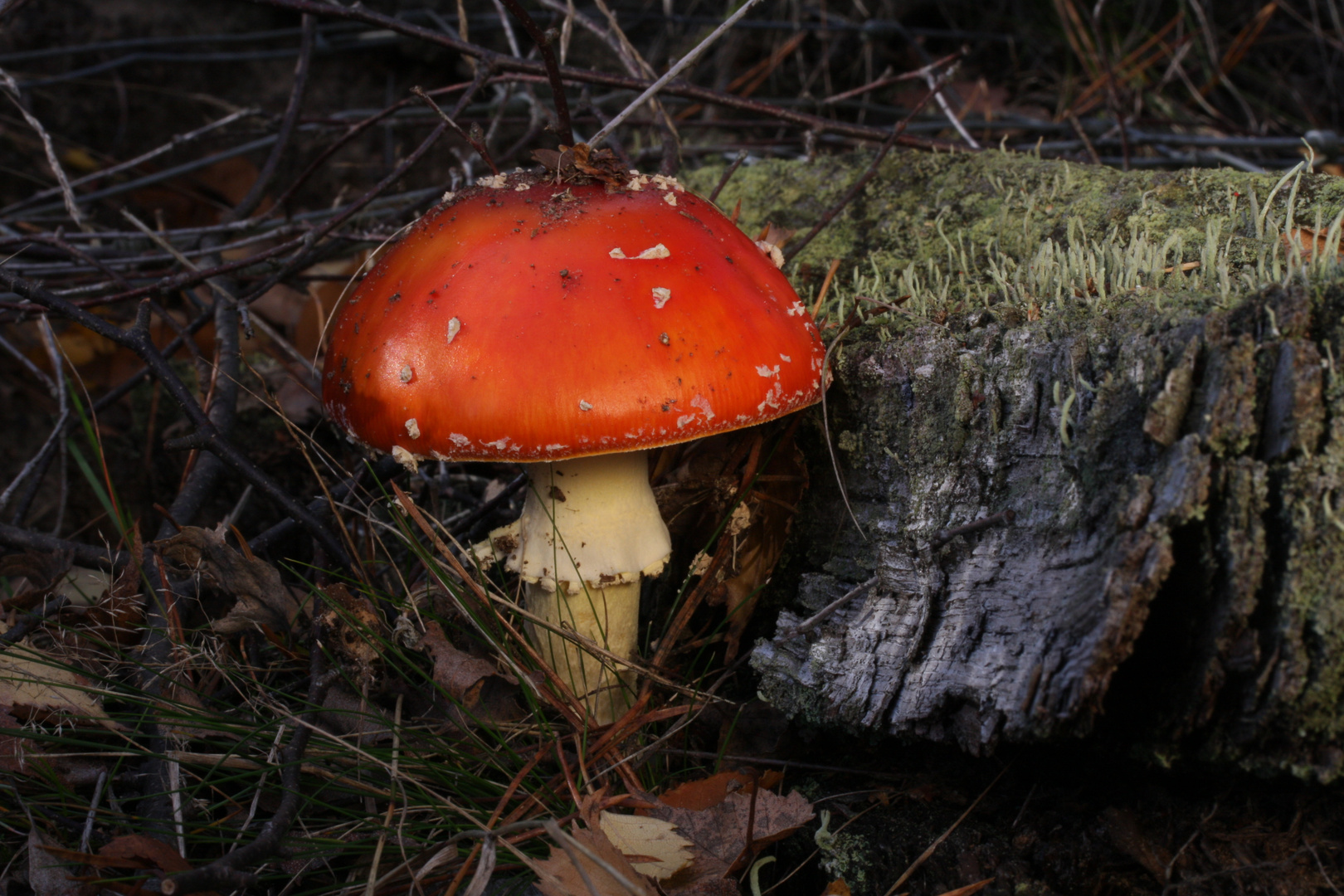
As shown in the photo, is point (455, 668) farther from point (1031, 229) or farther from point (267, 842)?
point (1031, 229)

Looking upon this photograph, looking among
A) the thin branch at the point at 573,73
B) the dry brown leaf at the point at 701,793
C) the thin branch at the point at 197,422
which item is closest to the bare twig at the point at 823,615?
the dry brown leaf at the point at 701,793

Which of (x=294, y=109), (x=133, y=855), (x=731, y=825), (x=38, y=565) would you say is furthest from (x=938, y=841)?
(x=294, y=109)

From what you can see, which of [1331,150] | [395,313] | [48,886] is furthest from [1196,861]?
[1331,150]

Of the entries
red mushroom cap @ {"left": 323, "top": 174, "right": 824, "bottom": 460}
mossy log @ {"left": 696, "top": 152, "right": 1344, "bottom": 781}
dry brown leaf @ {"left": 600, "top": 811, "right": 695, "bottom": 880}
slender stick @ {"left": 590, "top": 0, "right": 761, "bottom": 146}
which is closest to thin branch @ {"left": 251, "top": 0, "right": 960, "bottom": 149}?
slender stick @ {"left": 590, "top": 0, "right": 761, "bottom": 146}

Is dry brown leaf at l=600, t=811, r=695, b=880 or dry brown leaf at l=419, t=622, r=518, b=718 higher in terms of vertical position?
dry brown leaf at l=419, t=622, r=518, b=718

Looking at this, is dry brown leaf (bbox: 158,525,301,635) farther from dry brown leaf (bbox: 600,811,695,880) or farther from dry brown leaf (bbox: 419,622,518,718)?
dry brown leaf (bbox: 600,811,695,880)

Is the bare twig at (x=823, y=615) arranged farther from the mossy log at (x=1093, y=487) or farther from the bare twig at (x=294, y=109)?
the bare twig at (x=294, y=109)

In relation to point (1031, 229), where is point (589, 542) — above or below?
below
